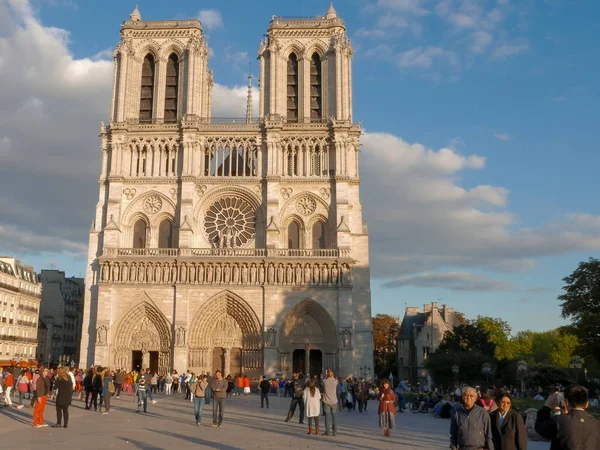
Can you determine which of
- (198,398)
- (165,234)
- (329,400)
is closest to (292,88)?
(165,234)

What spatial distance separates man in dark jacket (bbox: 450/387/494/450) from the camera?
657cm

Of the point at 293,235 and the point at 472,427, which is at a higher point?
the point at 293,235

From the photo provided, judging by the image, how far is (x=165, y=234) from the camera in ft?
131

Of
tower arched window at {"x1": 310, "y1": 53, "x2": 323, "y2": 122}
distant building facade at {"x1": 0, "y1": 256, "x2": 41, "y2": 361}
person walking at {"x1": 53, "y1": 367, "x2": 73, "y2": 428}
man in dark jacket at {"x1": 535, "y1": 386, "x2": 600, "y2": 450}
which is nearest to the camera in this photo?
man in dark jacket at {"x1": 535, "y1": 386, "x2": 600, "y2": 450}

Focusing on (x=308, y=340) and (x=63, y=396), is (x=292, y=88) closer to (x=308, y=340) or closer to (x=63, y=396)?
(x=308, y=340)

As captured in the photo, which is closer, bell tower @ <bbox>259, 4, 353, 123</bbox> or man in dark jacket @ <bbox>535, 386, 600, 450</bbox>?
man in dark jacket @ <bbox>535, 386, 600, 450</bbox>

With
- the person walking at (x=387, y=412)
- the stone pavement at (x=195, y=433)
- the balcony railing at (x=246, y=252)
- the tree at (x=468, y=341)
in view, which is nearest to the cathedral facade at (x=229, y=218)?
the balcony railing at (x=246, y=252)

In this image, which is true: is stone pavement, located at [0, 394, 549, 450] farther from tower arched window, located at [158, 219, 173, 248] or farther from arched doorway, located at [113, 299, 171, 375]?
tower arched window, located at [158, 219, 173, 248]

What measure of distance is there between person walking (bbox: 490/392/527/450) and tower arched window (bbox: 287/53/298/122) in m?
35.8

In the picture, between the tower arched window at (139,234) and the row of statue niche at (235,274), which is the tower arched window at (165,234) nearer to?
the tower arched window at (139,234)

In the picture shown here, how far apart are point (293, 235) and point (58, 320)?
28.7 metres

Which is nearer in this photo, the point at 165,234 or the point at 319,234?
the point at 319,234

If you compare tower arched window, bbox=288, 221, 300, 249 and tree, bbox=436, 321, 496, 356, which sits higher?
tower arched window, bbox=288, 221, 300, 249

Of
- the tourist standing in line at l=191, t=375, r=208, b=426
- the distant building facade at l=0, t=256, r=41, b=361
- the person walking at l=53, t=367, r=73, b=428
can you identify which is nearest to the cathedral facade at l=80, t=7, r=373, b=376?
the distant building facade at l=0, t=256, r=41, b=361
